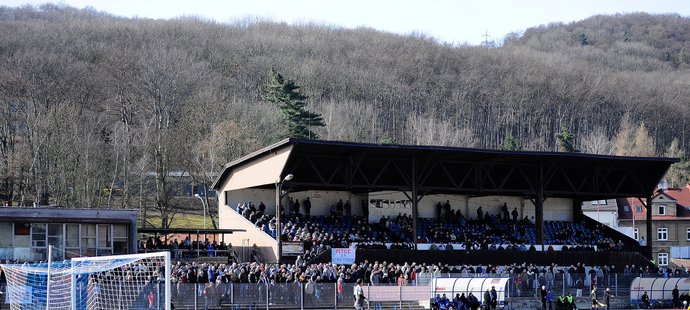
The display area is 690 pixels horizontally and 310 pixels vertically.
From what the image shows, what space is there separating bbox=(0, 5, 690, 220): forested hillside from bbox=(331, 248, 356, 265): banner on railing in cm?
2813

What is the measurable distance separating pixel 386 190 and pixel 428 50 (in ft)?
394

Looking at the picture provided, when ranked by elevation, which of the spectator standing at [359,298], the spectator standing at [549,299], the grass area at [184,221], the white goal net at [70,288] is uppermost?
the grass area at [184,221]

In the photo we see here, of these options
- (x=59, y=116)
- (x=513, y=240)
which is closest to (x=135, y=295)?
(x=513, y=240)

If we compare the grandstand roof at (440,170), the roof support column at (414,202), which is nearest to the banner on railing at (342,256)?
the grandstand roof at (440,170)

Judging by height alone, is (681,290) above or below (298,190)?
below

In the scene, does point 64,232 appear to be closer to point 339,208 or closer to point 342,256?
point 342,256

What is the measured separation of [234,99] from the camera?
4466 inches

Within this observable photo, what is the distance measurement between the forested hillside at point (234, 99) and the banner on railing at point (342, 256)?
2813 centimetres

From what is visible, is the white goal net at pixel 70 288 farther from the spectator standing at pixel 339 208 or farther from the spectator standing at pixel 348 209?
the spectator standing at pixel 348 209

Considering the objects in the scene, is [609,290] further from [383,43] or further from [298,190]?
[383,43]

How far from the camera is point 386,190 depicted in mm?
55844

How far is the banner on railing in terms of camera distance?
4701 centimetres

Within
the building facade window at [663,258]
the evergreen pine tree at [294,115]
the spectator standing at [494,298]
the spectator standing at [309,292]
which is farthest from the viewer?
the evergreen pine tree at [294,115]

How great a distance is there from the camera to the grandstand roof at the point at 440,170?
165ft
